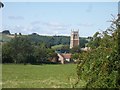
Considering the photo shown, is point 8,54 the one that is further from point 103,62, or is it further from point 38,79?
point 103,62

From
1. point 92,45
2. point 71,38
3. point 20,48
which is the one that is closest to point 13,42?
point 20,48

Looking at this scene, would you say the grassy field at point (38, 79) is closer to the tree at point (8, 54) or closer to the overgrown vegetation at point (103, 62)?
the overgrown vegetation at point (103, 62)

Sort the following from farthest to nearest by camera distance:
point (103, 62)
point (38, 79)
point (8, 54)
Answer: point (8, 54) < point (38, 79) < point (103, 62)

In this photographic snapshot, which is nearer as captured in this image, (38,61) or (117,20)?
(117,20)

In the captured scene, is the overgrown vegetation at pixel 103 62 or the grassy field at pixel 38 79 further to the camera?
the grassy field at pixel 38 79

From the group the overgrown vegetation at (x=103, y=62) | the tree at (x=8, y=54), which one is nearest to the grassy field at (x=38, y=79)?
the overgrown vegetation at (x=103, y=62)

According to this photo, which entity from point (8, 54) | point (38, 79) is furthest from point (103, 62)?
point (8, 54)

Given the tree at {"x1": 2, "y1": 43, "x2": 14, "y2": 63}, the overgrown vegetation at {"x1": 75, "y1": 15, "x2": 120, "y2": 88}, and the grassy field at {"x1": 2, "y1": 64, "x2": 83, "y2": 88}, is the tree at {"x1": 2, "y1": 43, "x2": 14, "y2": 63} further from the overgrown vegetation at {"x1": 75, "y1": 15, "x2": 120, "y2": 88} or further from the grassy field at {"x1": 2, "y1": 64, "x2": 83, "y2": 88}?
the overgrown vegetation at {"x1": 75, "y1": 15, "x2": 120, "y2": 88}

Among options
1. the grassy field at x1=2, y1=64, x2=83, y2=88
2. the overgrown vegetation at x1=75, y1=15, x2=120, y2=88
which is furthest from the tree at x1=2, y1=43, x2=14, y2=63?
the overgrown vegetation at x1=75, y1=15, x2=120, y2=88

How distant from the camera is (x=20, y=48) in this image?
74.9 meters

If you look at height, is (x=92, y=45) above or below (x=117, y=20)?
below

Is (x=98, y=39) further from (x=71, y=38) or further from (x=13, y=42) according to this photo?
(x=71, y=38)

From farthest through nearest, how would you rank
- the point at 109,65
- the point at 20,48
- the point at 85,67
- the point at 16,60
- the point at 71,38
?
1. the point at 71,38
2. the point at 20,48
3. the point at 16,60
4. the point at 85,67
5. the point at 109,65

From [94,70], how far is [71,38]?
94.1 meters
